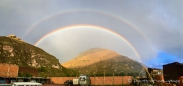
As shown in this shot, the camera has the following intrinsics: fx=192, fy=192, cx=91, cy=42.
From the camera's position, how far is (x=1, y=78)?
54.5 metres

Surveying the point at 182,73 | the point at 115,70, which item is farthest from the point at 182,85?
the point at 115,70

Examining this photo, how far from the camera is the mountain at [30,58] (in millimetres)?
110625

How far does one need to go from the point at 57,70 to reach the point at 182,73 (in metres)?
82.8

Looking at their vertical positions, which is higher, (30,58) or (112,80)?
(30,58)

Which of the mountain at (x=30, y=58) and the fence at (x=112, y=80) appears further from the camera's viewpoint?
the mountain at (x=30, y=58)

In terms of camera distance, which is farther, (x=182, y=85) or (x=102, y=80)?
(x=102, y=80)

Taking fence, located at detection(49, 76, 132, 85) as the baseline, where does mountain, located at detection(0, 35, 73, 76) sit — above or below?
above

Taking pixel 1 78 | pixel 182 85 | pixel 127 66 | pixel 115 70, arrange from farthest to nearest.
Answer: pixel 127 66 → pixel 115 70 → pixel 1 78 → pixel 182 85

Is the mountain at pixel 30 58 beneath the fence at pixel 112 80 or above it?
above

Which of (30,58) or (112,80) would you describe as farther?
(30,58)

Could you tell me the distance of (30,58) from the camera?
125 m

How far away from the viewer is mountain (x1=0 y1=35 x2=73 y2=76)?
4355 inches

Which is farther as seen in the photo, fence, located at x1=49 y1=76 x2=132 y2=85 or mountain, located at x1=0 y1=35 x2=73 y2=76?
mountain, located at x1=0 y1=35 x2=73 y2=76

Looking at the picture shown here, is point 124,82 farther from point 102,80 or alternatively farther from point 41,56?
point 41,56
